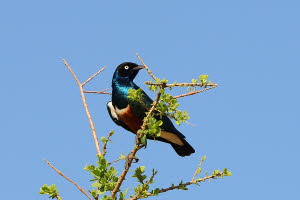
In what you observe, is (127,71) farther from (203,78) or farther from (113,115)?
(203,78)

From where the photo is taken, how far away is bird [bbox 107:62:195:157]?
6.96m

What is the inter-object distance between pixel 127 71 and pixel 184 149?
4.76 feet

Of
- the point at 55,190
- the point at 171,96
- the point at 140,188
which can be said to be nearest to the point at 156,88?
the point at 171,96

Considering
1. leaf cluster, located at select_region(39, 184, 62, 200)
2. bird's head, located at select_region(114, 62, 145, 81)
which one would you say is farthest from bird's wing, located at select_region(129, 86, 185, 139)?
leaf cluster, located at select_region(39, 184, 62, 200)

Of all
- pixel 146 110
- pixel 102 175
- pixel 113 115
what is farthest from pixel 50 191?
pixel 113 115

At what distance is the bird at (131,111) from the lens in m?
6.96

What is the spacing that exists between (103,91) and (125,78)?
255 centimetres

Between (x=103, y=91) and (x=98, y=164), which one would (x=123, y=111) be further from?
(x=98, y=164)

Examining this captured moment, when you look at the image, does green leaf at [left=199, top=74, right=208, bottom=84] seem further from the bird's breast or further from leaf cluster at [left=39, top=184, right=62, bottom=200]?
the bird's breast

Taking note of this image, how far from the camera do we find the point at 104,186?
438cm

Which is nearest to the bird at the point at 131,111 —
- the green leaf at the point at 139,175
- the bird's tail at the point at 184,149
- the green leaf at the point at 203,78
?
the bird's tail at the point at 184,149

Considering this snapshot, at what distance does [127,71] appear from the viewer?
25.0 ft

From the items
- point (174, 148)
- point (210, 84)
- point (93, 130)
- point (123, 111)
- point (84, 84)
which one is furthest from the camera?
point (174, 148)

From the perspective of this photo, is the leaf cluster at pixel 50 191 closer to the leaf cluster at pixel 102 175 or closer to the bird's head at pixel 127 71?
the leaf cluster at pixel 102 175
